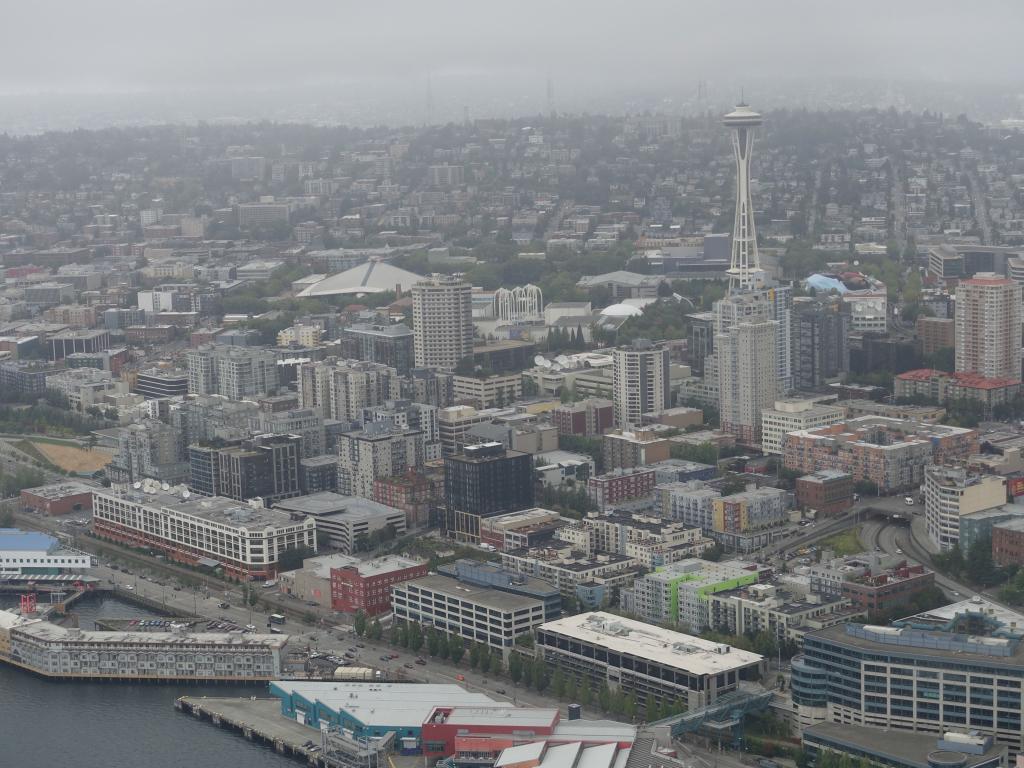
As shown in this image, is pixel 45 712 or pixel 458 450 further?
pixel 458 450

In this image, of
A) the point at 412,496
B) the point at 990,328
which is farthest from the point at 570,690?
the point at 990,328

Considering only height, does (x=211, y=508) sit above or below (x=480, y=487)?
below

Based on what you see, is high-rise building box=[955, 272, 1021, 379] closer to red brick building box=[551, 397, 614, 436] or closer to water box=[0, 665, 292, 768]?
red brick building box=[551, 397, 614, 436]

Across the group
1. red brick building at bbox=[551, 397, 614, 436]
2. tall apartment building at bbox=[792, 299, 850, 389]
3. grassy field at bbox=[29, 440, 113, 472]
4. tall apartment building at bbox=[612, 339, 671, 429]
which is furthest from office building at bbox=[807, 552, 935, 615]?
grassy field at bbox=[29, 440, 113, 472]

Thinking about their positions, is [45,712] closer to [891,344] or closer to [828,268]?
[891,344]

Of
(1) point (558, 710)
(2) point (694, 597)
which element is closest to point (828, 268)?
(2) point (694, 597)

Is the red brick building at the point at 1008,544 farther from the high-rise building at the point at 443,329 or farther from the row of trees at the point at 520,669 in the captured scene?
the high-rise building at the point at 443,329

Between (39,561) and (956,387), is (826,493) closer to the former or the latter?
(956,387)
